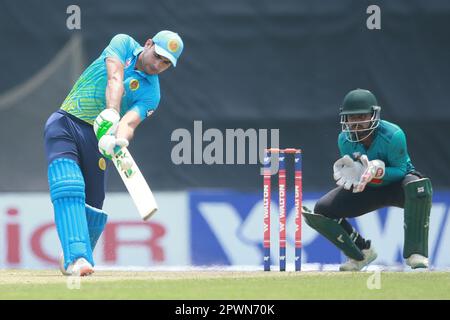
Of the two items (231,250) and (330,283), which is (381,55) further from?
(330,283)

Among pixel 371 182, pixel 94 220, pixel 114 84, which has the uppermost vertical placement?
pixel 114 84

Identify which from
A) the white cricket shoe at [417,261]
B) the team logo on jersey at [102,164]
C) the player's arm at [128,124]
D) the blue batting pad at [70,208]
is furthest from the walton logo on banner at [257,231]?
the blue batting pad at [70,208]

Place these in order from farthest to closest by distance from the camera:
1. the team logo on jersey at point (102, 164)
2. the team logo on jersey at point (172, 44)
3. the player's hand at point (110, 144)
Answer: the team logo on jersey at point (102, 164), the team logo on jersey at point (172, 44), the player's hand at point (110, 144)

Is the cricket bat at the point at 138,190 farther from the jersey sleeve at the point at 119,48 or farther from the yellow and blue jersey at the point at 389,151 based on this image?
the yellow and blue jersey at the point at 389,151

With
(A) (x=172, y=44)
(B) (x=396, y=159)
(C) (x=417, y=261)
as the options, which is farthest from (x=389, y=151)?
(A) (x=172, y=44)

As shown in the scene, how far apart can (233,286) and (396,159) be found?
1.51m

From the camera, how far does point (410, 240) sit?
23.6 ft

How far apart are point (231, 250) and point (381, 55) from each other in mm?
1783

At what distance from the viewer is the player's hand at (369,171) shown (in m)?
6.99

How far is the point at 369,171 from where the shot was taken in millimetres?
6984

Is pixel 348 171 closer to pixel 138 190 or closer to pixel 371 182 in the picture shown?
pixel 371 182

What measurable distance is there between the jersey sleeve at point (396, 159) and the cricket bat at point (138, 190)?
1.49 meters

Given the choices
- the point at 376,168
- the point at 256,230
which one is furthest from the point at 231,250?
the point at 376,168

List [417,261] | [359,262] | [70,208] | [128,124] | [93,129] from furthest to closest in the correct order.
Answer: [359,262], [417,261], [93,129], [128,124], [70,208]
